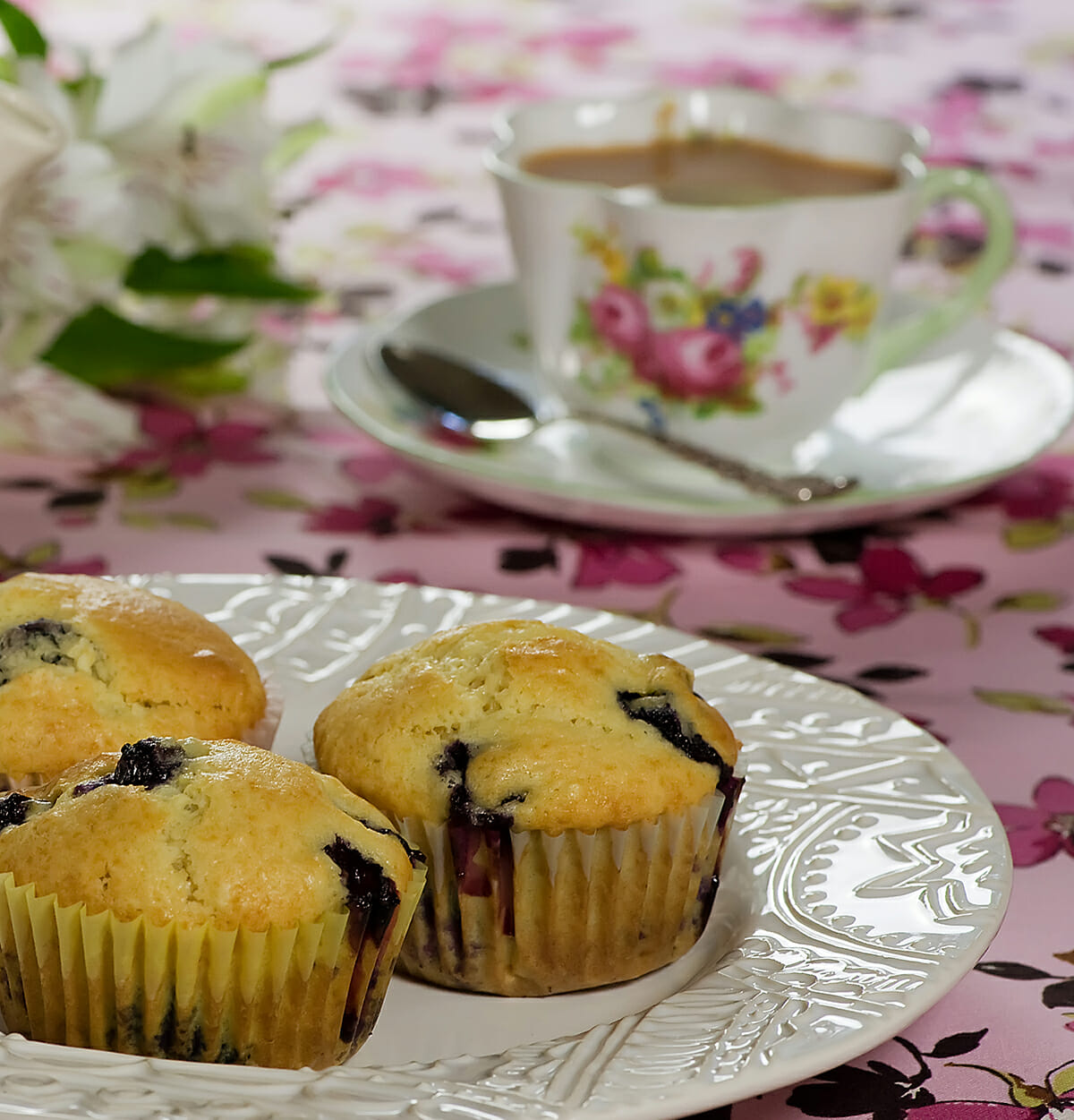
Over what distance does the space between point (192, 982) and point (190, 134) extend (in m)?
1.12

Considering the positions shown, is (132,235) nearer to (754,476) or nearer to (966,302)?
(754,476)

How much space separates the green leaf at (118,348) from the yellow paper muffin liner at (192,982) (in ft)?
3.18

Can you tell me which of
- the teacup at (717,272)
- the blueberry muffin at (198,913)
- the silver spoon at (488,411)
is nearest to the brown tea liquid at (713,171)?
the teacup at (717,272)

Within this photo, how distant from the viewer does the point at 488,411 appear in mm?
1766

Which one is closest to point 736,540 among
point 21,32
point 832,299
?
point 832,299

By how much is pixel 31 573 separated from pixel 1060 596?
960 millimetres

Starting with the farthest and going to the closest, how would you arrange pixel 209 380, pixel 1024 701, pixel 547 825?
pixel 209 380
pixel 1024 701
pixel 547 825

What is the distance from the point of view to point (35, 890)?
2.95ft

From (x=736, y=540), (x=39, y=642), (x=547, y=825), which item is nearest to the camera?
(x=547, y=825)


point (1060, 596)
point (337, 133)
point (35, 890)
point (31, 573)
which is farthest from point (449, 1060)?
point (337, 133)

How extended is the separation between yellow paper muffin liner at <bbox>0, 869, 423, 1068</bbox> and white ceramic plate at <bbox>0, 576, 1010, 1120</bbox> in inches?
1.9

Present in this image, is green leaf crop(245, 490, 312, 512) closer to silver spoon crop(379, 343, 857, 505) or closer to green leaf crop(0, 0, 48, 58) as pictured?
→ silver spoon crop(379, 343, 857, 505)

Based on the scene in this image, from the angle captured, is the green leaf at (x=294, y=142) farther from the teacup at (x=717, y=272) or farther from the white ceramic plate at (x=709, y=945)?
the white ceramic plate at (x=709, y=945)

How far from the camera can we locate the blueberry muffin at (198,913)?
0.90 m
